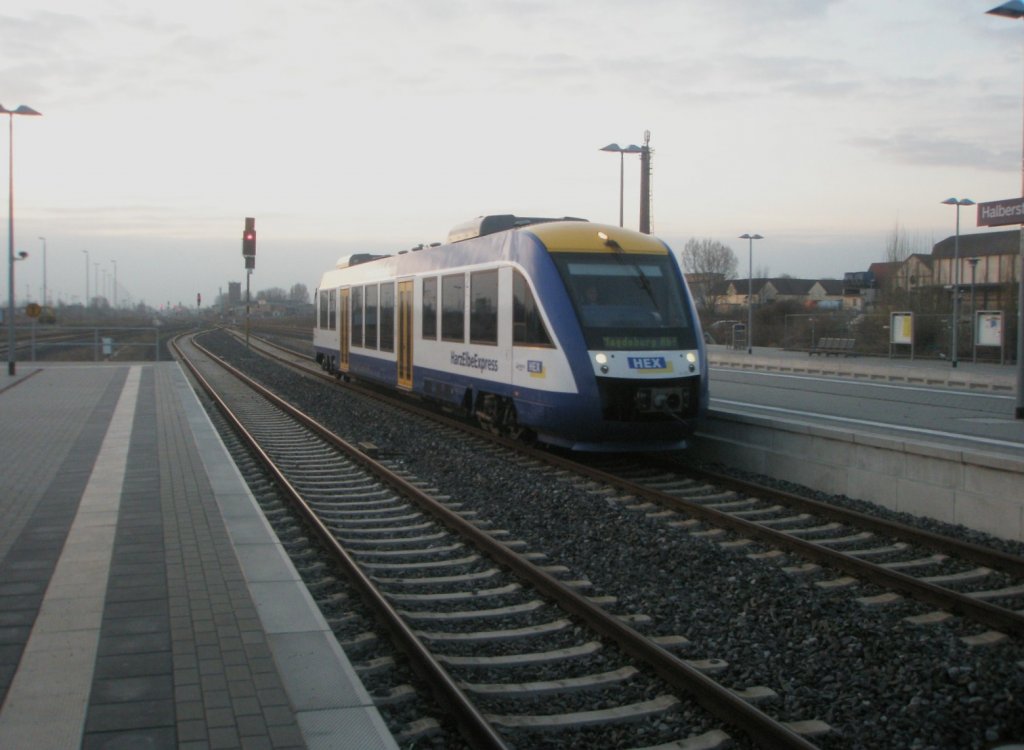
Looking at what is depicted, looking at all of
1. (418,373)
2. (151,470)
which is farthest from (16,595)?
(418,373)

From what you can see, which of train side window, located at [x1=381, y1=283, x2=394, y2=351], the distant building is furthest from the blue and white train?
the distant building

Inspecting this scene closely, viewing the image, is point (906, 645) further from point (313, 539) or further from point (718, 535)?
point (313, 539)

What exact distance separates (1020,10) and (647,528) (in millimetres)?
12121

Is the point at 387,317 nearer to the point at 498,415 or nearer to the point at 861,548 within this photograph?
the point at 498,415

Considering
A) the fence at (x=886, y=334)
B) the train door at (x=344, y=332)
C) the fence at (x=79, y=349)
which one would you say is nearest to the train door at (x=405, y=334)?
the train door at (x=344, y=332)

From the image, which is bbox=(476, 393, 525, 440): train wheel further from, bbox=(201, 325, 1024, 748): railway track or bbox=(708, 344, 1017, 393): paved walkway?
bbox=(708, 344, 1017, 393): paved walkway

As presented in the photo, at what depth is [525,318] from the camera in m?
12.4

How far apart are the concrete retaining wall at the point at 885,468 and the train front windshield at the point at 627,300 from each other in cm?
163

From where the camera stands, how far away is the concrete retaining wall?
29.4ft

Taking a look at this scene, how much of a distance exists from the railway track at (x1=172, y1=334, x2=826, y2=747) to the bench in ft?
104

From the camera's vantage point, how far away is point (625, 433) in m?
11.5

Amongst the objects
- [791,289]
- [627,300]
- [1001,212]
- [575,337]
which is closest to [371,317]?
[627,300]

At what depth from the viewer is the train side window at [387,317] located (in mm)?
19094

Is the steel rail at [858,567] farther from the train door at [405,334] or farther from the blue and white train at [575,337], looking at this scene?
the train door at [405,334]
